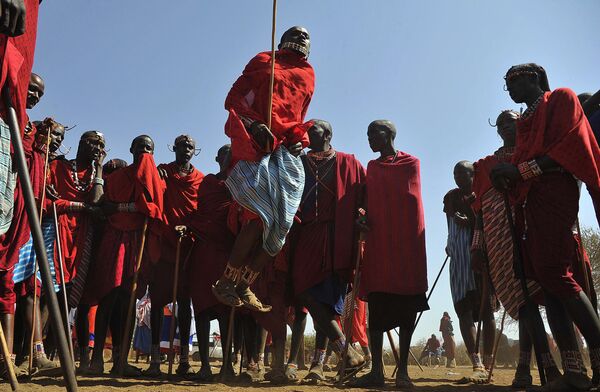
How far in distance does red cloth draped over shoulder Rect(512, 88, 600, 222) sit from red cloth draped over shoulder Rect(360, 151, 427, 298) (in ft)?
5.13

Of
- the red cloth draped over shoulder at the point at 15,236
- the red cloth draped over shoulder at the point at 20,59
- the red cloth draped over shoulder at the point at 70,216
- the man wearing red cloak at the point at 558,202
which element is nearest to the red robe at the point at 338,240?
the man wearing red cloak at the point at 558,202

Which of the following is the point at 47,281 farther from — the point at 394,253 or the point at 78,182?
the point at 78,182

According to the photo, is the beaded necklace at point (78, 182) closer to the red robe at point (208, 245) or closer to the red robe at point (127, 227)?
the red robe at point (127, 227)

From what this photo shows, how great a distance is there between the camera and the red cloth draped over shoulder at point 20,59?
3.16m

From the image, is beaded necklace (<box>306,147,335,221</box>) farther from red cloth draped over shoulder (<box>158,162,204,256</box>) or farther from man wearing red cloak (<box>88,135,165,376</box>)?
man wearing red cloak (<box>88,135,165,376</box>)

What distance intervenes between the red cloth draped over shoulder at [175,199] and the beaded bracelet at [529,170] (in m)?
4.31

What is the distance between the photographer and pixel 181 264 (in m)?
7.51

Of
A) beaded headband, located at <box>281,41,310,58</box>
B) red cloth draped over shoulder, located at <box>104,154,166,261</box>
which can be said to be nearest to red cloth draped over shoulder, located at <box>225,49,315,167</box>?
beaded headband, located at <box>281,41,310,58</box>

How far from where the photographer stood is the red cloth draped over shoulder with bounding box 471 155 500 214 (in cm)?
659

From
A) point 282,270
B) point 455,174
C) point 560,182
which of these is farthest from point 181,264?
point 560,182

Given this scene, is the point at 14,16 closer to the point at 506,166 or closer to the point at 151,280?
the point at 506,166

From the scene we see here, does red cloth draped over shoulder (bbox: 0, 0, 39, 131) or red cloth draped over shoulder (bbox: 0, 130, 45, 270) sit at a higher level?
red cloth draped over shoulder (bbox: 0, 0, 39, 131)

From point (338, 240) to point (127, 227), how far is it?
252 cm

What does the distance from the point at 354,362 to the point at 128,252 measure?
2.97 metres
